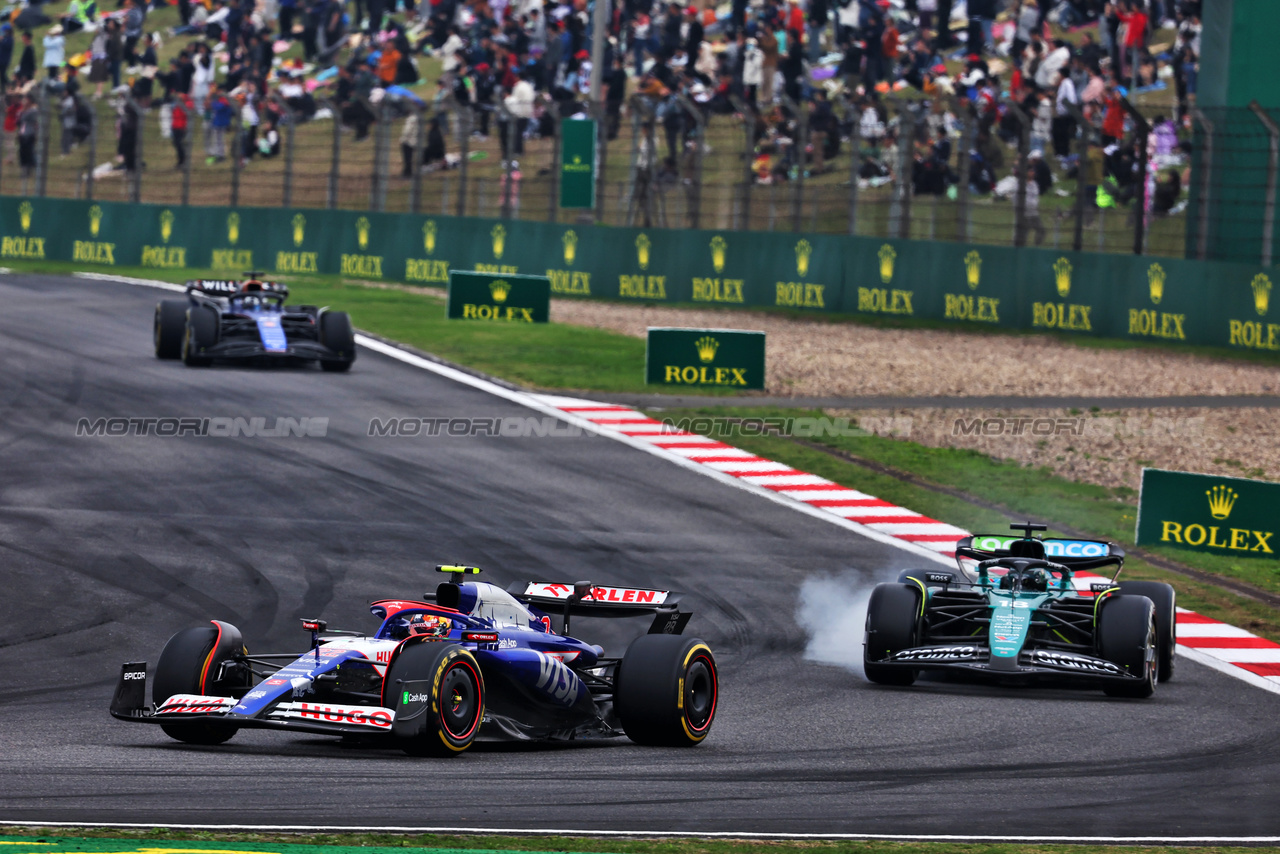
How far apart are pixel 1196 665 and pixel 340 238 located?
81.8ft

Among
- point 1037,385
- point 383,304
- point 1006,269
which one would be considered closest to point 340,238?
point 383,304

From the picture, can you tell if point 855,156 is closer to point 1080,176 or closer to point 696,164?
point 696,164

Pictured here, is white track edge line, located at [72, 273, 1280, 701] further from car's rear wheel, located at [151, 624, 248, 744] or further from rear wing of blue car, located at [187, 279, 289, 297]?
car's rear wheel, located at [151, 624, 248, 744]

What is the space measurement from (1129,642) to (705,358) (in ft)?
38.4

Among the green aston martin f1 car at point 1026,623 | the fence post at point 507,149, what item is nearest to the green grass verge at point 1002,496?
the green aston martin f1 car at point 1026,623

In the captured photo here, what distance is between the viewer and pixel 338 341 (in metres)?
22.1

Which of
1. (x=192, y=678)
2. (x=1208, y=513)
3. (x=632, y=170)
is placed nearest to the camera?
(x=192, y=678)

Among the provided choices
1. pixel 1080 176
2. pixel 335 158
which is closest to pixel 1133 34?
pixel 1080 176

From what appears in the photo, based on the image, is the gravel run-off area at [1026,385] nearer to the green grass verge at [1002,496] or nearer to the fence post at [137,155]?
the green grass verge at [1002,496]

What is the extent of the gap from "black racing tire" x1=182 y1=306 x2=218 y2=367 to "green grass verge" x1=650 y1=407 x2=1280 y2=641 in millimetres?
5714

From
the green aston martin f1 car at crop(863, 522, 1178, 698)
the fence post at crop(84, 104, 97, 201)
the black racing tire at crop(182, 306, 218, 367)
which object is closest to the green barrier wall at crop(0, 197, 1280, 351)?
the fence post at crop(84, 104, 97, 201)

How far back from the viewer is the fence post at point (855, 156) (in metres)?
29.2

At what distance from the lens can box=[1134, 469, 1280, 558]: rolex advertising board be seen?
15.0 metres

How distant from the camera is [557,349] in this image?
980 inches
